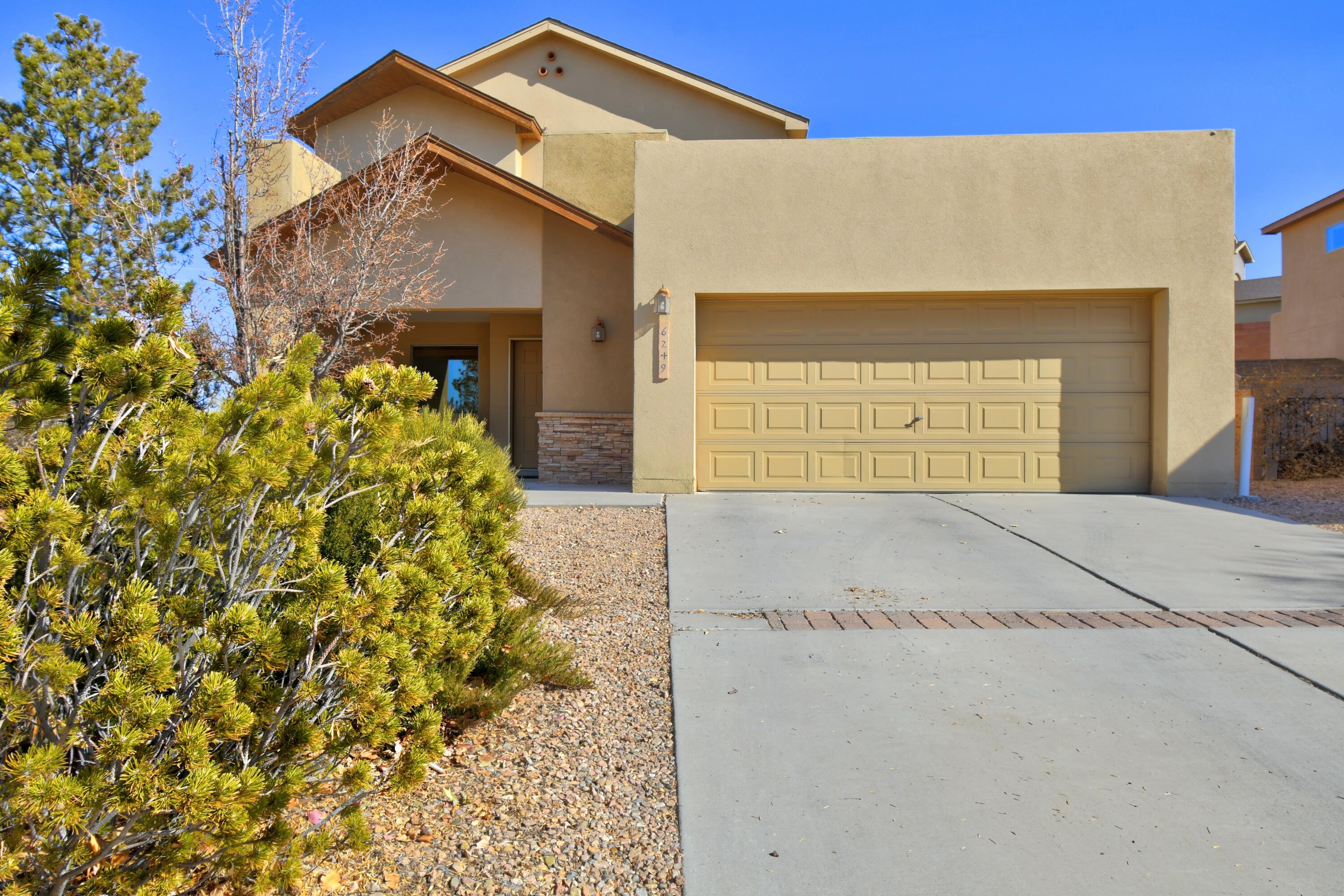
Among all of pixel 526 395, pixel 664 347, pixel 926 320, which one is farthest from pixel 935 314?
pixel 526 395

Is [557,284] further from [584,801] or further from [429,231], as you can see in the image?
[584,801]

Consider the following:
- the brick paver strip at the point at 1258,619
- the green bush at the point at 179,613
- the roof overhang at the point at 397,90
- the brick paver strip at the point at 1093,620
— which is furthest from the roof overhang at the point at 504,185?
the green bush at the point at 179,613

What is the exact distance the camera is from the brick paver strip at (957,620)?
5.34m

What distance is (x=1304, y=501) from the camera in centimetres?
1084

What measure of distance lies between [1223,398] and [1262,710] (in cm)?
797

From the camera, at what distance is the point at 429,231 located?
13.0 meters

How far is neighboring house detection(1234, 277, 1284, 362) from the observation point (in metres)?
24.8

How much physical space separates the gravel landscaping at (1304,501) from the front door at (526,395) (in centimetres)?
1023

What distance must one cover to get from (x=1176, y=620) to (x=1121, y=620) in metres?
0.34

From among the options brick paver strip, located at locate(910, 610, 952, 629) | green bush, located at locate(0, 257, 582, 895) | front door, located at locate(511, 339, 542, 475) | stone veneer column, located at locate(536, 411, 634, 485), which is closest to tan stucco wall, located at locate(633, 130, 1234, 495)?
stone veneer column, located at locate(536, 411, 634, 485)

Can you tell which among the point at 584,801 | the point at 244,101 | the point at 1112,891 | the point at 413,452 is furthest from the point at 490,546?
the point at 244,101

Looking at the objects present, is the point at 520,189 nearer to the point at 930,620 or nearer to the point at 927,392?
the point at 927,392

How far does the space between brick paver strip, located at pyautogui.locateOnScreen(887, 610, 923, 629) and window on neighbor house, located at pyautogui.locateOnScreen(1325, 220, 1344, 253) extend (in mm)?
18622

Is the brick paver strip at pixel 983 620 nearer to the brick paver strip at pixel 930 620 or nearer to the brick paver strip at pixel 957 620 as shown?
the brick paver strip at pixel 957 620
